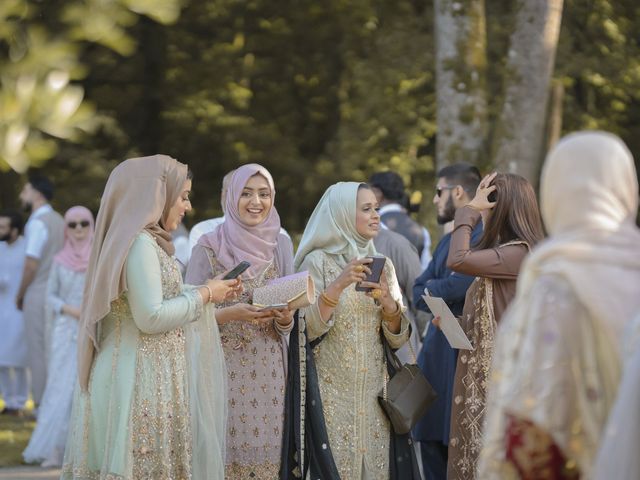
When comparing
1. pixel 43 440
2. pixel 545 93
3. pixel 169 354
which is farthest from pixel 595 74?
pixel 169 354

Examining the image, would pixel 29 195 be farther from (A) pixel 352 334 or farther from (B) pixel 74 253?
(A) pixel 352 334

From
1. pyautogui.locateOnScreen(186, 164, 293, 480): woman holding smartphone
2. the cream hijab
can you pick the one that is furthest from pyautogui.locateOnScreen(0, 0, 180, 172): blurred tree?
the cream hijab

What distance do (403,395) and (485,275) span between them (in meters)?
0.80

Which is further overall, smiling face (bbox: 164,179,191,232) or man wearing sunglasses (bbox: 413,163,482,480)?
man wearing sunglasses (bbox: 413,163,482,480)

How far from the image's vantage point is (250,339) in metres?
6.50

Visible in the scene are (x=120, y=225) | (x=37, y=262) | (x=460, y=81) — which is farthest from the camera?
(x=460, y=81)

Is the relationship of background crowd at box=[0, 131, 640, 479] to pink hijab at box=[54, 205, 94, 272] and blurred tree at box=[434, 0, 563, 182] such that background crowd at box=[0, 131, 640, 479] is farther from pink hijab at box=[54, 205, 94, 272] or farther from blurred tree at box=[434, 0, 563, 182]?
Result: blurred tree at box=[434, 0, 563, 182]

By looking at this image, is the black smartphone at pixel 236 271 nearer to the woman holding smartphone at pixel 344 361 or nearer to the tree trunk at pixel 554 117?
the woman holding smartphone at pixel 344 361

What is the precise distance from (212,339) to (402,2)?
12.2m

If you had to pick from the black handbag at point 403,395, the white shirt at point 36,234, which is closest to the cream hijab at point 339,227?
the black handbag at point 403,395

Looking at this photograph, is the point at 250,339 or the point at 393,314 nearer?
the point at 250,339

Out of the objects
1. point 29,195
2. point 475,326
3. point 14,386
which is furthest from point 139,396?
point 14,386

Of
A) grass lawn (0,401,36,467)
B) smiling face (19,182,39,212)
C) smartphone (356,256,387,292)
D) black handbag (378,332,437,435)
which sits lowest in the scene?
grass lawn (0,401,36,467)

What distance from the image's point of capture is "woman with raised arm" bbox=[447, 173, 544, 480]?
639 centimetres
